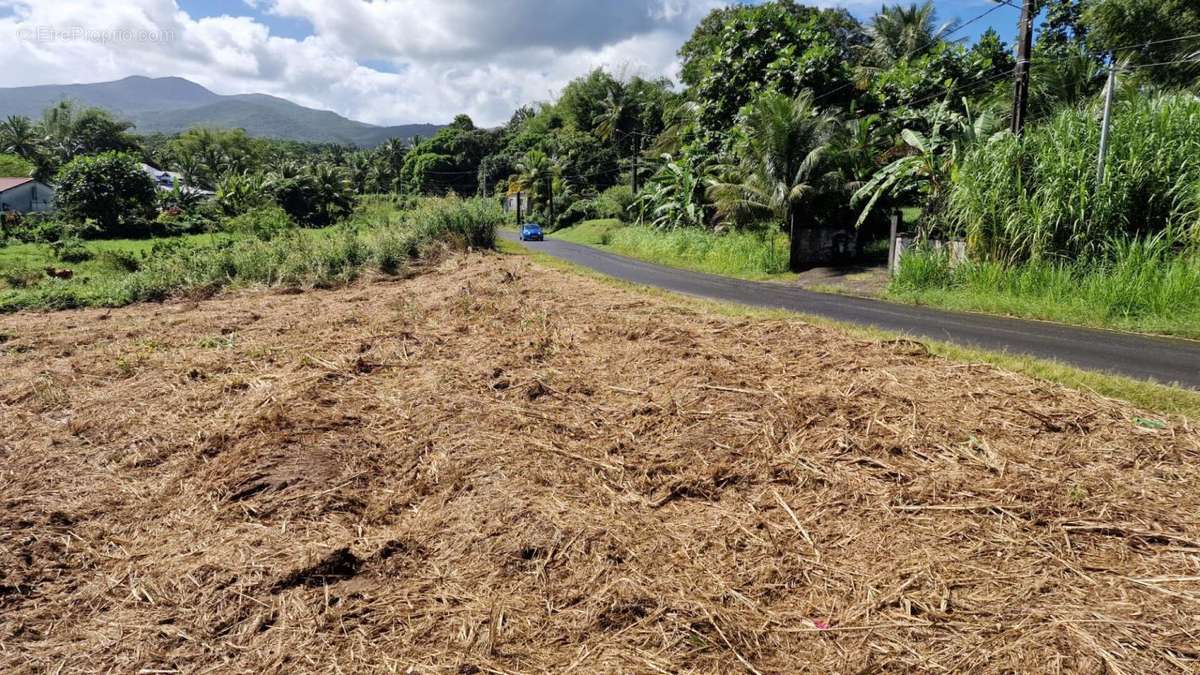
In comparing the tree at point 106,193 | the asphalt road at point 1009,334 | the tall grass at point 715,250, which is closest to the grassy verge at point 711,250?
the tall grass at point 715,250

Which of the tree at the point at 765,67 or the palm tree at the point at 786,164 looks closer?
the palm tree at the point at 786,164

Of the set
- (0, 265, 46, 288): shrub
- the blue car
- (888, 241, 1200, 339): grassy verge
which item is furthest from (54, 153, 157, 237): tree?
(888, 241, 1200, 339): grassy verge

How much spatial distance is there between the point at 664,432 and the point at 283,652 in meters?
2.71

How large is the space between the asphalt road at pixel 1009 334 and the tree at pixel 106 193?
32301 mm

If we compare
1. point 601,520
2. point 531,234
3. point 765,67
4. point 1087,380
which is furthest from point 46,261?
point 1087,380

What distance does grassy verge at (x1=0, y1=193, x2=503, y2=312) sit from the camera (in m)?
12.5

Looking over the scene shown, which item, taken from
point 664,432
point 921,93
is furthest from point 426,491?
point 921,93

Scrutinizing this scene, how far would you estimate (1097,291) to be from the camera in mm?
9141

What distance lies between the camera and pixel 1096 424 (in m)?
A: 4.17

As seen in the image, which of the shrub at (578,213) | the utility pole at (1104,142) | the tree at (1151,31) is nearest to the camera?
the utility pole at (1104,142)

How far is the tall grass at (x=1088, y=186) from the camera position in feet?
31.9

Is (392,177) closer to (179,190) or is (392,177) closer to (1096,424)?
(179,190)

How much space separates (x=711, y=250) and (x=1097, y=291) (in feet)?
41.9

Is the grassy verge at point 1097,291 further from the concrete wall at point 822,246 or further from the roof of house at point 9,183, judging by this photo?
the roof of house at point 9,183
